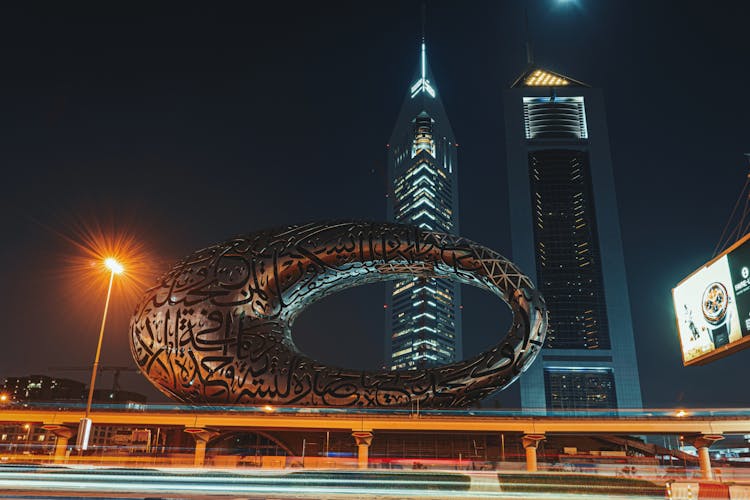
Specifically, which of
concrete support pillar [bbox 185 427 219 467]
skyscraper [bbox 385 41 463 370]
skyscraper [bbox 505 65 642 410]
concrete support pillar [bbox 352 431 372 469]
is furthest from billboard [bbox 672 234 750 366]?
skyscraper [bbox 385 41 463 370]

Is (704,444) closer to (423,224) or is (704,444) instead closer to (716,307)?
(716,307)

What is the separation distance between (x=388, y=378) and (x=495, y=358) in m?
5.96

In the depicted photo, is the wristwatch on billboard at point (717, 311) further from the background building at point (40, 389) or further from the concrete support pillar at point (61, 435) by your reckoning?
the background building at point (40, 389)

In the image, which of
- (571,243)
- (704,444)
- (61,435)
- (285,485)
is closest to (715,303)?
(285,485)

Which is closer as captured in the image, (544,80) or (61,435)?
(61,435)

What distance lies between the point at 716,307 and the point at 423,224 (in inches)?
6153

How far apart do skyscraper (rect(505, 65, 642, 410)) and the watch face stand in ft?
368

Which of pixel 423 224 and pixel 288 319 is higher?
pixel 423 224

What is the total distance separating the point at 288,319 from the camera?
33500 millimetres

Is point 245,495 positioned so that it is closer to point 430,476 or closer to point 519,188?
point 430,476

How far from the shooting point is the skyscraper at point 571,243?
131 meters

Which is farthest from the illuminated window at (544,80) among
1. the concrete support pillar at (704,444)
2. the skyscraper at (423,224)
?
the concrete support pillar at (704,444)

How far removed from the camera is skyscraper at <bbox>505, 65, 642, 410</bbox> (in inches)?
5148

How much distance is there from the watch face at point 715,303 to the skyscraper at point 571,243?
112068 mm
